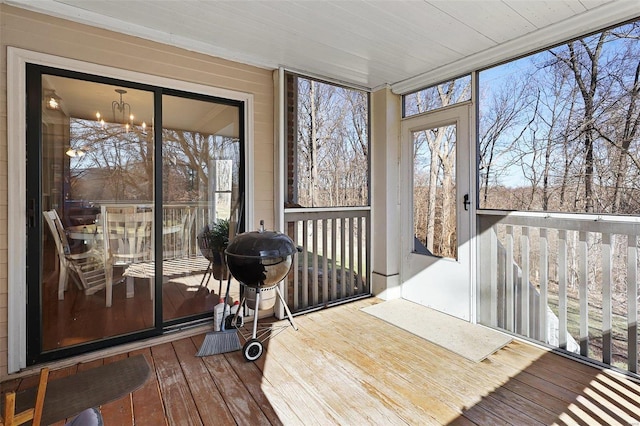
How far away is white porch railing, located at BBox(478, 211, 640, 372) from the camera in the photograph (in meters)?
2.41

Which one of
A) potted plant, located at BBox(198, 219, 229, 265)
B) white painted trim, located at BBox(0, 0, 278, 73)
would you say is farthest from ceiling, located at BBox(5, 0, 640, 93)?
potted plant, located at BBox(198, 219, 229, 265)

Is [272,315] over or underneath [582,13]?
underneath

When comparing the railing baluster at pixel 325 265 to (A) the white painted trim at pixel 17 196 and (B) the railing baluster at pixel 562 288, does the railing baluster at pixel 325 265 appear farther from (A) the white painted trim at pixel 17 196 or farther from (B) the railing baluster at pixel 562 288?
(A) the white painted trim at pixel 17 196

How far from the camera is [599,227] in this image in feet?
8.11

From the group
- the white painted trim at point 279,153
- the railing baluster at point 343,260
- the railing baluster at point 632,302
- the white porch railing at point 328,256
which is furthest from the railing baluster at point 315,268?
the railing baluster at point 632,302

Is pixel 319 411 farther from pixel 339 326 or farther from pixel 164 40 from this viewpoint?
pixel 164 40

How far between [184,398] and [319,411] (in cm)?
88

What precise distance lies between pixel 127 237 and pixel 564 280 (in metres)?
3.68

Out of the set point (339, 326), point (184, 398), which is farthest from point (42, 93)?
point (339, 326)

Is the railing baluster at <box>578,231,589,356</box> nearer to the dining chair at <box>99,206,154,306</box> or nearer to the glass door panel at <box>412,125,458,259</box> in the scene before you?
the glass door panel at <box>412,125,458,259</box>

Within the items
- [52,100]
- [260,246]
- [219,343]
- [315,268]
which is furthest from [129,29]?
[315,268]

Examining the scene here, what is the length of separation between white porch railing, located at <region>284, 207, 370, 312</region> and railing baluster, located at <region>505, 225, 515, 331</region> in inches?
62.8

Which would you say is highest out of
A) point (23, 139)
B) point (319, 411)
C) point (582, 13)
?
point (582, 13)

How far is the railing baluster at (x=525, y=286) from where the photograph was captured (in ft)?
9.58
